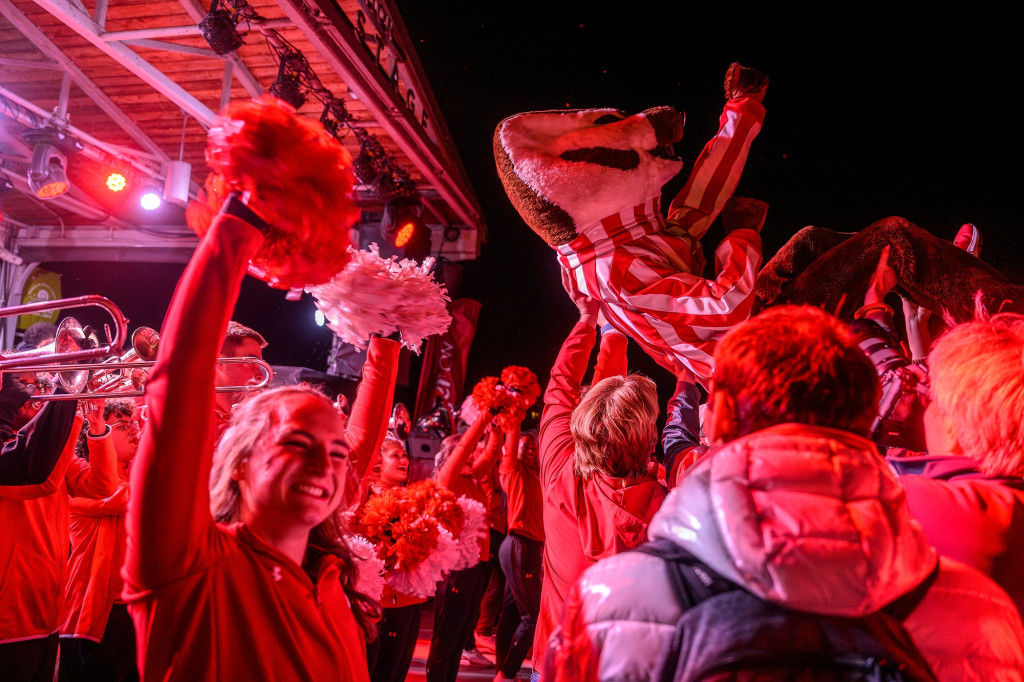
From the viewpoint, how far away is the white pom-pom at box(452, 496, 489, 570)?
4.14 metres

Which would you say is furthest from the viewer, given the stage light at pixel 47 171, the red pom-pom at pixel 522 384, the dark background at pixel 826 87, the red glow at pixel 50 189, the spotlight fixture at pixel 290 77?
the red glow at pixel 50 189

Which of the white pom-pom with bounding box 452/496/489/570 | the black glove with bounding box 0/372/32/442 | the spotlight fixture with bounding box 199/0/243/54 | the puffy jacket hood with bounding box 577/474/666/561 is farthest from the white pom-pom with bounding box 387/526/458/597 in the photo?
the spotlight fixture with bounding box 199/0/243/54

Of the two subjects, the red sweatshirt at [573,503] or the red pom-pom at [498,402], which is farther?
the red pom-pom at [498,402]

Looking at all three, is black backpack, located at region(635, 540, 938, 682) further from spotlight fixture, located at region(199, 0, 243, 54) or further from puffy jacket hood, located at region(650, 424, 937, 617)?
spotlight fixture, located at region(199, 0, 243, 54)

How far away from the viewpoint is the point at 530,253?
9.55 metres

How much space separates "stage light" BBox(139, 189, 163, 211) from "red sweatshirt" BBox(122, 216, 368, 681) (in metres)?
7.61

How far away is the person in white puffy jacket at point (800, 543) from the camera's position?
0.89 metres

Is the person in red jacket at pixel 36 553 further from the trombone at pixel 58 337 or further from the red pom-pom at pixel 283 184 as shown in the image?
the red pom-pom at pixel 283 184

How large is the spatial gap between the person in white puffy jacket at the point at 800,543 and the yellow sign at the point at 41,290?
12.4 m

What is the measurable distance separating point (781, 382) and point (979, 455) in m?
0.70

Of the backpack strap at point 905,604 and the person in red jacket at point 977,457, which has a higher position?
the person in red jacket at point 977,457

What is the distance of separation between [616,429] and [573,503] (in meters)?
0.43

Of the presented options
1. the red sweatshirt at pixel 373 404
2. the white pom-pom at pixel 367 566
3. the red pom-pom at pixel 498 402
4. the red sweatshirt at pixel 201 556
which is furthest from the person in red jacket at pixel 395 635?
the red sweatshirt at pixel 201 556

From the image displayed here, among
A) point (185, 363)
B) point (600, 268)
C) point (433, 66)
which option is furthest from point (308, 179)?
point (433, 66)
